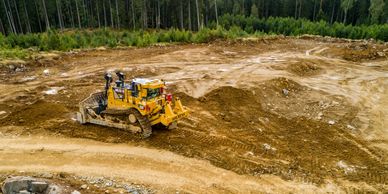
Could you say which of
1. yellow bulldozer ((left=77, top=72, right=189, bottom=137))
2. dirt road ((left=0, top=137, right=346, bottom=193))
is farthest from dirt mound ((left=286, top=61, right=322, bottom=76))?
dirt road ((left=0, top=137, right=346, bottom=193))

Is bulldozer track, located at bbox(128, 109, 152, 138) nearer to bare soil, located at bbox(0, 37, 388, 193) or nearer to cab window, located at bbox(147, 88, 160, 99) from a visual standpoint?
bare soil, located at bbox(0, 37, 388, 193)

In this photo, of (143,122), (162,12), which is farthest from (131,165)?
(162,12)

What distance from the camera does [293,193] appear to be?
8773mm

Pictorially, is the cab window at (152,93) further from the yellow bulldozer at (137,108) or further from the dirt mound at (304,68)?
the dirt mound at (304,68)

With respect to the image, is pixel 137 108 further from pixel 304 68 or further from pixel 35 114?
pixel 304 68

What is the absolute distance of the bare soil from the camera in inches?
372

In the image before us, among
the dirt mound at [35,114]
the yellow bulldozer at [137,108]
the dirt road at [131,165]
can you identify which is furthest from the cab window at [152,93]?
the dirt mound at [35,114]

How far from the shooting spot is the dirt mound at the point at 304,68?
66.8 feet

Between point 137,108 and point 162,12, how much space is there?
47981 mm

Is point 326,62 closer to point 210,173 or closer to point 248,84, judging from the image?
point 248,84

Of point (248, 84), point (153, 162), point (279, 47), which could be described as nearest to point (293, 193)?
point (153, 162)

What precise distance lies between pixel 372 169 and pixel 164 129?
6.43 metres

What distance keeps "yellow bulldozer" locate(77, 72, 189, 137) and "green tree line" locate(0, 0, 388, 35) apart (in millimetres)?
37020

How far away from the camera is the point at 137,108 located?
10.9m
